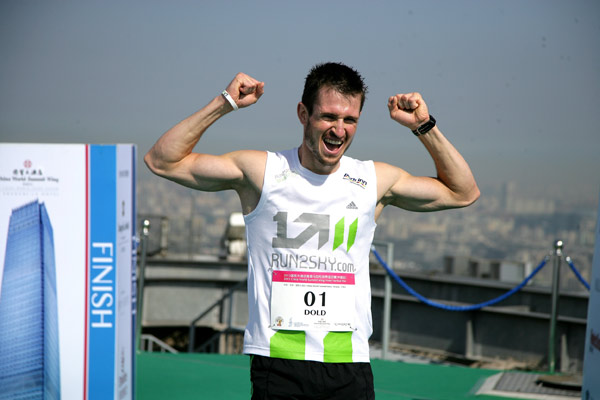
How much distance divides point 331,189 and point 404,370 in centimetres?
407

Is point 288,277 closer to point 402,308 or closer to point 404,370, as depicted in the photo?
point 404,370

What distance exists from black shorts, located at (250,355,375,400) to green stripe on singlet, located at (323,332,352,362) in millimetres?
27

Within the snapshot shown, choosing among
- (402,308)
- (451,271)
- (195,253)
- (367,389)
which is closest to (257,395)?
(367,389)

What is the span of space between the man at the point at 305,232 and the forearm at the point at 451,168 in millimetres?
312

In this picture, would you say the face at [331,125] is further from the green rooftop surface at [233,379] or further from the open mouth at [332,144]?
the green rooftop surface at [233,379]

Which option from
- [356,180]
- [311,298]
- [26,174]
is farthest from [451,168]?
[26,174]

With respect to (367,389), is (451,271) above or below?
below

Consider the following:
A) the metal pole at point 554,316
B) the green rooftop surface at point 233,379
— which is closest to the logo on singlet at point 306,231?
the green rooftop surface at point 233,379

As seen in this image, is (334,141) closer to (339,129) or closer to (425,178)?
(339,129)

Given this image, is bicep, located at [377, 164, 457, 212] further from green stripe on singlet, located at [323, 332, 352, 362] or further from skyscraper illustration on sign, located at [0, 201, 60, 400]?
skyscraper illustration on sign, located at [0, 201, 60, 400]

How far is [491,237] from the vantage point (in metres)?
15.0

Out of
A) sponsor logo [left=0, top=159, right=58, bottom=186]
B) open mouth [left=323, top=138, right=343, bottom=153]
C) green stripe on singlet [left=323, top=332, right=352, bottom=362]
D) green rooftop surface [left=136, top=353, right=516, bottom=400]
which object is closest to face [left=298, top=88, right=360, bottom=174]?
open mouth [left=323, top=138, right=343, bottom=153]

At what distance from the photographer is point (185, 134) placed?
8.80 ft

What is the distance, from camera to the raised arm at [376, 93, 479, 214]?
2850mm
